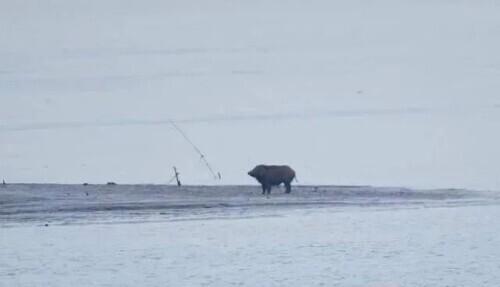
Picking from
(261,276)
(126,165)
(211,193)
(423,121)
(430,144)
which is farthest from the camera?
(423,121)

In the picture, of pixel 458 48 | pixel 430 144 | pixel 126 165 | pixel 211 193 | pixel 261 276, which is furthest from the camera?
pixel 458 48

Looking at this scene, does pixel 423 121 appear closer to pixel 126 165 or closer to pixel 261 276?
pixel 126 165

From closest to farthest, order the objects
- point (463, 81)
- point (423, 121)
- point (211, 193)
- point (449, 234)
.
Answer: point (449, 234) < point (211, 193) < point (423, 121) < point (463, 81)

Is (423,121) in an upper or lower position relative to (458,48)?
lower

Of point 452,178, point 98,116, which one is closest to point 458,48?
point 98,116

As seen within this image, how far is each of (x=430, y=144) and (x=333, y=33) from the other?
136ft

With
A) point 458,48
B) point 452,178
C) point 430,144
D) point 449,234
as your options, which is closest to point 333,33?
point 458,48

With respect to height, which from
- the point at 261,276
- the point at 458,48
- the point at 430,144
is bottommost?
the point at 261,276

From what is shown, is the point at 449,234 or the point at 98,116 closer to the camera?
the point at 449,234

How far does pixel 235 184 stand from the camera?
3366 centimetres

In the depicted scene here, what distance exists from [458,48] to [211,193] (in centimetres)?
3839

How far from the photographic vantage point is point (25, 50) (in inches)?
2790

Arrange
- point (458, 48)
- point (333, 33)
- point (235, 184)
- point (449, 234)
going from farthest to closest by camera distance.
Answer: point (333, 33) < point (458, 48) < point (235, 184) < point (449, 234)

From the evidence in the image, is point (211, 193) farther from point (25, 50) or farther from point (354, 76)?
point (25, 50)
